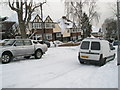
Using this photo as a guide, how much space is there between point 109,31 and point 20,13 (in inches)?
2368

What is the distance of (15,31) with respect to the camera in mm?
45438

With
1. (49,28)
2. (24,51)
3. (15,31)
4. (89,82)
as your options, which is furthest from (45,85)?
(49,28)

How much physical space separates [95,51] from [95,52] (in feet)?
0.24

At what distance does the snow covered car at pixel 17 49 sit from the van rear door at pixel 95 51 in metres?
4.90

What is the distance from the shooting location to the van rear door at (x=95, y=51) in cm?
1102

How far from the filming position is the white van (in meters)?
11.0

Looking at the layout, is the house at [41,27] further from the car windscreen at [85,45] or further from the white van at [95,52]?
the white van at [95,52]

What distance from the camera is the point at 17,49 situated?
491 inches

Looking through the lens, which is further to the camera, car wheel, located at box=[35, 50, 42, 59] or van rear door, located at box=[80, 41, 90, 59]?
car wheel, located at box=[35, 50, 42, 59]

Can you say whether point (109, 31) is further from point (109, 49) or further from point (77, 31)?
point (109, 49)

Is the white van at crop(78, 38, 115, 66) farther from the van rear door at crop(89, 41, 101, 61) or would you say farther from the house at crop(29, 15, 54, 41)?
the house at crop(29, 15, 54, 41)

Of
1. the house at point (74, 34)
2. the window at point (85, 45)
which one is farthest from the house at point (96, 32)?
the window at point (85, 45)

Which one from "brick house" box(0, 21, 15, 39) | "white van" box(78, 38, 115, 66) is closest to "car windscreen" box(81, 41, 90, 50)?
"white van" box(78, 38, 115, 66)

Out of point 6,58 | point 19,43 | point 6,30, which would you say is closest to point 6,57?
point 6,58
